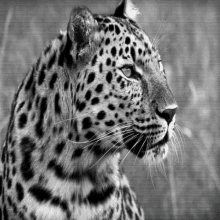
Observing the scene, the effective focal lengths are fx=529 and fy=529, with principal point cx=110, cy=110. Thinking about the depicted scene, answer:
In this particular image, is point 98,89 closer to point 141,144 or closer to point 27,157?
point 141,144

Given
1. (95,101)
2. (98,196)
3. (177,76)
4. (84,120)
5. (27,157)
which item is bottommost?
(177,76)

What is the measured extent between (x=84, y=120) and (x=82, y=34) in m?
0.57

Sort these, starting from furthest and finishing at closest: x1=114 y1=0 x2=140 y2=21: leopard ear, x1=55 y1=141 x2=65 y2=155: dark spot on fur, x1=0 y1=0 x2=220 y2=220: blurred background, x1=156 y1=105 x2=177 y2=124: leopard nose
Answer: x1=0 y1=0 x2=220 y2=220: blurred background, x1=114 y1=0 x2=140 y2=21: leopard ear, x1=55 y1=141 x2=65 y2=155: dark spot on fur, x1=156 y1=105 x2=177 y2=124: leopard nose

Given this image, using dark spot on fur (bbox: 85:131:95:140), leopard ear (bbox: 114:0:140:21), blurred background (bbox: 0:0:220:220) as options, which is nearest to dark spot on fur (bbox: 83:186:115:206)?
dark spot on fur (bbox: 85:131:95:140)

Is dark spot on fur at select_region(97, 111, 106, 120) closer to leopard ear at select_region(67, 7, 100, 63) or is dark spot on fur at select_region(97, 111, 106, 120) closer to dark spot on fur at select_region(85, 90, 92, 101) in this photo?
dark spot on fur at select_region(85, 90, 92, 101)

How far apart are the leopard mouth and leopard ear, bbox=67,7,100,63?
24.8 inches

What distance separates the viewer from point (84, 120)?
347cm

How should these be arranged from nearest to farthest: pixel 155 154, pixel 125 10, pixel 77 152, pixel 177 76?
pixel 77 152
pixel 155 154
pixel 125 10
pixel 177 76

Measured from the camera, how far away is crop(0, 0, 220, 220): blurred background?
6.67 metres

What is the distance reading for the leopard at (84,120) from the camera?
3.48m

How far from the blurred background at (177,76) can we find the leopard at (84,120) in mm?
2898

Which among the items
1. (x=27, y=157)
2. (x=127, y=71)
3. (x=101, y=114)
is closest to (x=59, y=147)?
(x=27, y=157)

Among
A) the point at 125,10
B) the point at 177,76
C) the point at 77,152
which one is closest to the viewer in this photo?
the point at 77,152

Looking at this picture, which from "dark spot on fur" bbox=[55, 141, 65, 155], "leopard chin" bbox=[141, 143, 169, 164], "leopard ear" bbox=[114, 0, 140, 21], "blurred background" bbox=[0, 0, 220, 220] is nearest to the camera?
"dark spot on fur" bbox=[55, 141, 65, 155]
